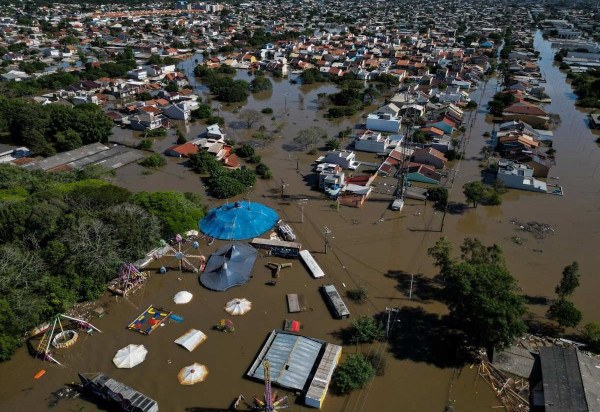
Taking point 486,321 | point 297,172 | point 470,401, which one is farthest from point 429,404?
point 297,172

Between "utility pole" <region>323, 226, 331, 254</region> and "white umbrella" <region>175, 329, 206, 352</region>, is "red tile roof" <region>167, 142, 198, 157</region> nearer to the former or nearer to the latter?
"utility pole" <region>323, 226, 331, 254</region>

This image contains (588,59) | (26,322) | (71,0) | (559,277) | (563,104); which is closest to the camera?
(26,322)

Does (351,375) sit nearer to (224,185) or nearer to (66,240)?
(66,240)

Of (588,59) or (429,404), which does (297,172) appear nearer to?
(429,404)

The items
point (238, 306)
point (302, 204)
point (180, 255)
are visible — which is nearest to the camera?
point (238, 306)

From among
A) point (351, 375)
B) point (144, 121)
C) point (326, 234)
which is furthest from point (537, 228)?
point (144, 121)

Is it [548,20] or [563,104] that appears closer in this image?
[563,104]
